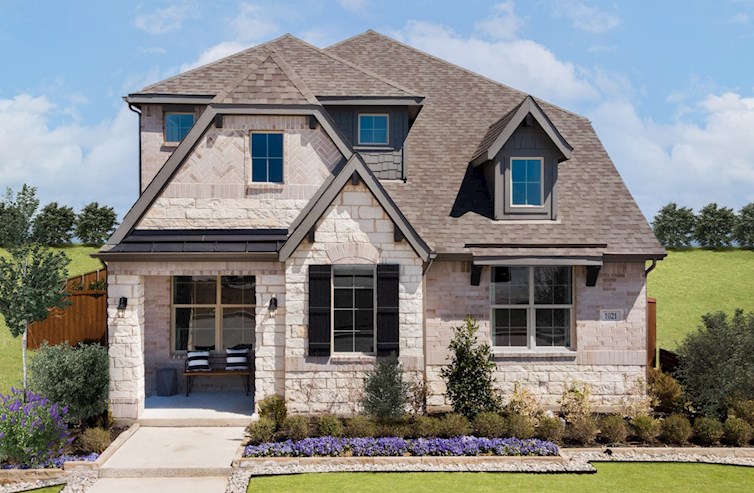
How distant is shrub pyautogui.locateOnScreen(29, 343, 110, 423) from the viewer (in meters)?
12.8

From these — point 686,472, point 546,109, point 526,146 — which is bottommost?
point 686,472

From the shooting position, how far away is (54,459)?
11.7 m

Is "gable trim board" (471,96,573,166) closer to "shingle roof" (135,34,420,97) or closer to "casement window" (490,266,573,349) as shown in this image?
"shingle roof" (135,34,420,97)

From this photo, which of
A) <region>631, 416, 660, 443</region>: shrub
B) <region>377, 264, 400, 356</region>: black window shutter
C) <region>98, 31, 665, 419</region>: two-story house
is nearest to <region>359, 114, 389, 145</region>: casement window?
<region>98, 31, 665, 419</region>: two-story house

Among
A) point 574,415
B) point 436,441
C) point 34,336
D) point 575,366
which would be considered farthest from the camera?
point 34,336

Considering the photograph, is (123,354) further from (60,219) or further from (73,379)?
(60,219)

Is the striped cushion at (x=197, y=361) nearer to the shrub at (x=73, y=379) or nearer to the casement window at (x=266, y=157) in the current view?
the shrub at (x=73, y=379)

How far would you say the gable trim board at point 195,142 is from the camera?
1442 cm

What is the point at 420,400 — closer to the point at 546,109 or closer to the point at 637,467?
the point at 637,467

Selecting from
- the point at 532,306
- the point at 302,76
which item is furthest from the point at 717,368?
the point at 302,76

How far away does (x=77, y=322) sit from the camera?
70.3 feet

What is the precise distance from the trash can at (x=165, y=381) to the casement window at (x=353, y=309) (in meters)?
4.49

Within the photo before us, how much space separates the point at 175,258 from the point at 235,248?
1383mm

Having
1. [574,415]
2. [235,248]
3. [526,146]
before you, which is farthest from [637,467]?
[235,248]
